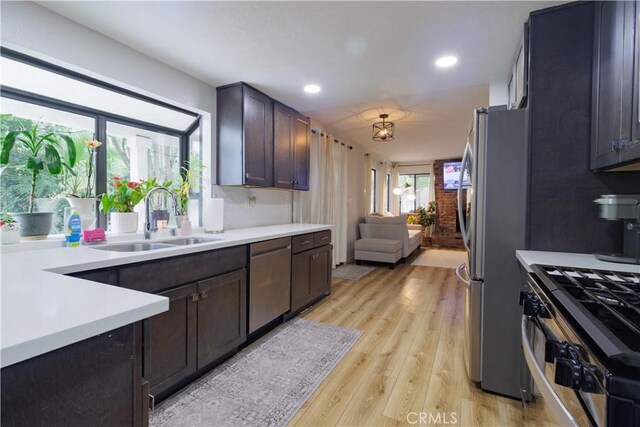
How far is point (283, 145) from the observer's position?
129 inches

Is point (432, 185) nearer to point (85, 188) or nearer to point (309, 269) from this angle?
point (309, 269)

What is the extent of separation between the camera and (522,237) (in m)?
1.76

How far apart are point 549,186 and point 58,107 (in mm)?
3188

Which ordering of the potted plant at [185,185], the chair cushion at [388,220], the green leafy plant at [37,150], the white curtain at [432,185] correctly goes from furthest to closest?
1. the white curtain at [432,185]
2. the chair cushion at [388,220]
3. the potted plant at [185,185]
4. the green leafy plant at [37,150]

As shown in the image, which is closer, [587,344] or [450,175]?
[587,344]

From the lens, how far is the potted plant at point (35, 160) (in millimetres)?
1683

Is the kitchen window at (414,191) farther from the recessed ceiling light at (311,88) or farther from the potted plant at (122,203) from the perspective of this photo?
the potted plant at (122,203)

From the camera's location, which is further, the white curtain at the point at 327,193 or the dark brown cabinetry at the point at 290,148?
the white curtain at the point at 327,193

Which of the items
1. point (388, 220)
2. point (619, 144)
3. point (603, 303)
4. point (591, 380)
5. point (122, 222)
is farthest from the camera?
point (388, 220)

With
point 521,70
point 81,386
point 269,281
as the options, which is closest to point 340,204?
point 269,281

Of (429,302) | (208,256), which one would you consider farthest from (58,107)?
(429,302)

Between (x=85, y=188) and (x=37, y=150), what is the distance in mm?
348

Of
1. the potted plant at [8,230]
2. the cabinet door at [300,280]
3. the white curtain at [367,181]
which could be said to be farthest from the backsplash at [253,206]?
the white curtain at [367,181]

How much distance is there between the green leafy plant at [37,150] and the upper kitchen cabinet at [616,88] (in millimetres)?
2971
